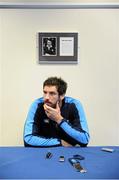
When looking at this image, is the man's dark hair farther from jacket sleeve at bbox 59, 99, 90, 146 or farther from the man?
jacket sleeve at bbox 59, 99, 90, 146

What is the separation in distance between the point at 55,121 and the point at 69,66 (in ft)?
2.71

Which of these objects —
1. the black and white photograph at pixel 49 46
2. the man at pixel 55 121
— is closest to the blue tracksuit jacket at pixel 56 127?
the man at pixel 55 121

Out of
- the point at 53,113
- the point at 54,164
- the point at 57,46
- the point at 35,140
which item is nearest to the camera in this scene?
the point at 54,164

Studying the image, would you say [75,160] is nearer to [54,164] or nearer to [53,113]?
[54,164]

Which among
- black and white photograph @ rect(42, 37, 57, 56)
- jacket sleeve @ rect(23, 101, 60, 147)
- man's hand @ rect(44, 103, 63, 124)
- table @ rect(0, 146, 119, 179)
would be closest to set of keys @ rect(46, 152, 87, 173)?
table @ rect(0, 146, 119, 179)

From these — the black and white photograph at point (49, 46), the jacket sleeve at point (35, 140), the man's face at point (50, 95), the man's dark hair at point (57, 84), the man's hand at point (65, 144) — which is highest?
the black and white photograph at point (49, 46)

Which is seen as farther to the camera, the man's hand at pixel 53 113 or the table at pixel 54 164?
the man's hand at pixel 53 113

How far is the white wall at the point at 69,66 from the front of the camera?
2.84 m

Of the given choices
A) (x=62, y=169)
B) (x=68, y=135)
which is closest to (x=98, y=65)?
(x=68, y=135)

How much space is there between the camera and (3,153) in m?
1.77

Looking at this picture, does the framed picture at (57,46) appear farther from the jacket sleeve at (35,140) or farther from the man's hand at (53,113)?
the jacket sleeve at (35,140)

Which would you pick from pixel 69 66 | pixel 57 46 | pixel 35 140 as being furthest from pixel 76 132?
pixel 57 46

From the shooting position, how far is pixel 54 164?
1.54 m

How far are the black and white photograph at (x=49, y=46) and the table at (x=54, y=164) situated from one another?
4.05 ft
